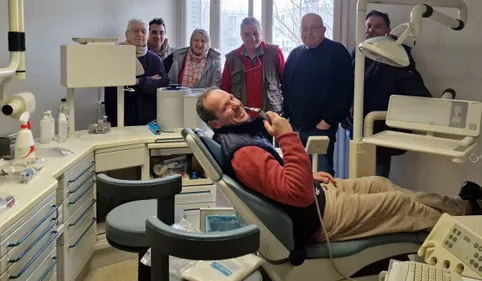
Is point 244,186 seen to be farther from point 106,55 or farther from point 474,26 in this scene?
point 474,26

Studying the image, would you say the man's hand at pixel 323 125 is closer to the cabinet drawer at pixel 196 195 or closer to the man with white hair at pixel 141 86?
the cabinet drawer at pixel 196 195

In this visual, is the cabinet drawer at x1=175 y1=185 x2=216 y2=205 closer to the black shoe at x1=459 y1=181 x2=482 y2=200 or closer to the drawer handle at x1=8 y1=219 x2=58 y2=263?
the drawer handle at x1=8 y1=219 x2=58 y2=263

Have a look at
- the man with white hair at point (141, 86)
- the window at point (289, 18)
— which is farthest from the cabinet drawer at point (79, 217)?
the window at point (289, 18)

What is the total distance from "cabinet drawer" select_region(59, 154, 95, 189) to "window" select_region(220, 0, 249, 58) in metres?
2.06

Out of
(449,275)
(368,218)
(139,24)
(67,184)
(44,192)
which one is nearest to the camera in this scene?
(449,275)

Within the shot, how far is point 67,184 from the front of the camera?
2.38 metres

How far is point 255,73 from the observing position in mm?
3570

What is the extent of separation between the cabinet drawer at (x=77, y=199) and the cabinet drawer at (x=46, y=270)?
333 millimetres

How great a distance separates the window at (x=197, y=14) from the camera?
447 centimetres

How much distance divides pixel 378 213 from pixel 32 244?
1.34m

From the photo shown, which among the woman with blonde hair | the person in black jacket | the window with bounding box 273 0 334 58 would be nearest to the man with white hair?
the woman with blonde hair

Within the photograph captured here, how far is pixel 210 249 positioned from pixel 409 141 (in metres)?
1.34

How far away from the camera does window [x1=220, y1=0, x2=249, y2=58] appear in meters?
4.41

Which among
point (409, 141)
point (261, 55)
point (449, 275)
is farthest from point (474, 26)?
point (449, 275)
